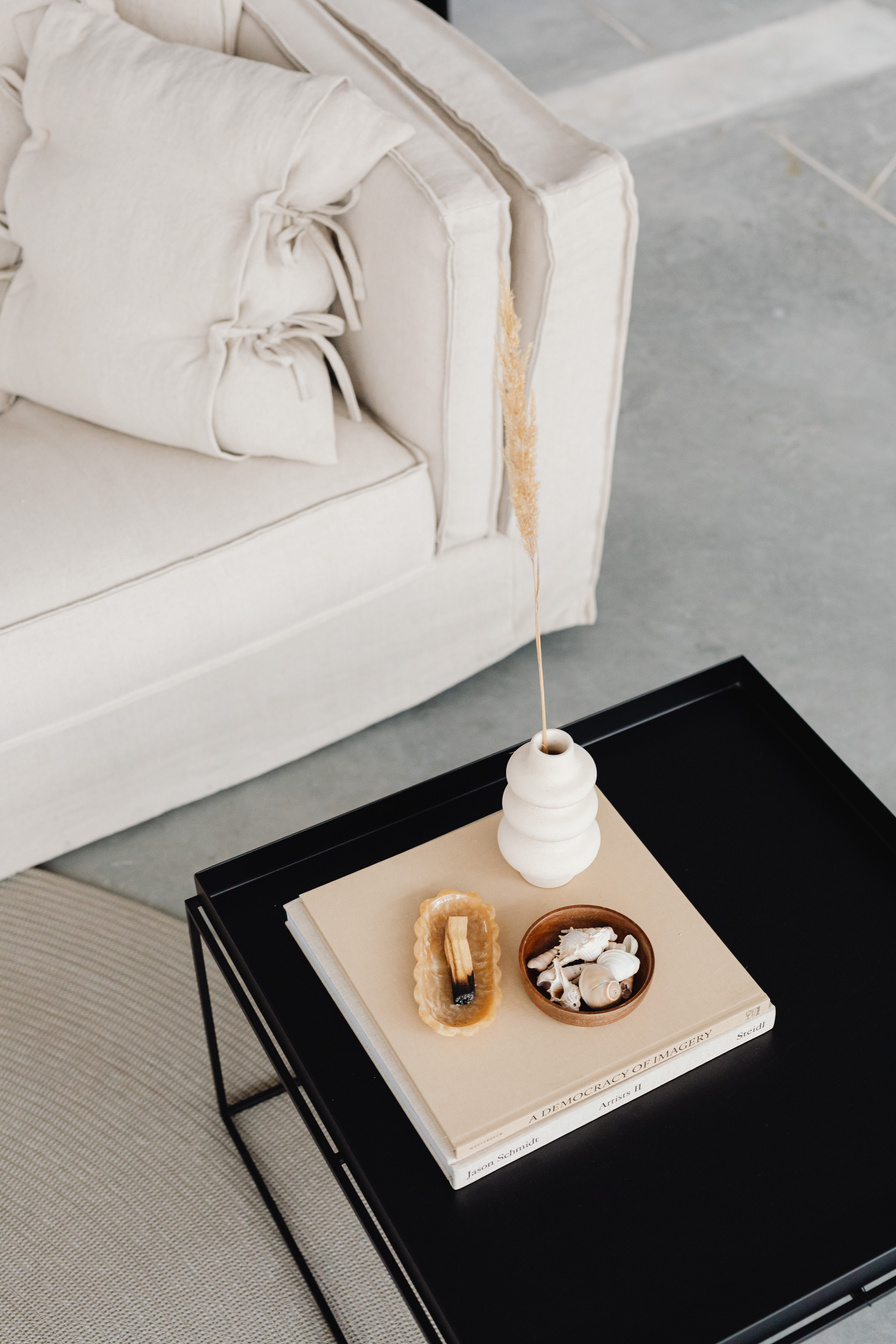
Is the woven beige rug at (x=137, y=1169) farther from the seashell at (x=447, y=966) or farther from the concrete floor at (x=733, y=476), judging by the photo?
the seashell at (x=447, y=966)

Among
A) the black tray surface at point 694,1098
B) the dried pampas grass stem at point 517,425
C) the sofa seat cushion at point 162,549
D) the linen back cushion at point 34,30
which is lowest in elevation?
the black tray surface at point 694,1098

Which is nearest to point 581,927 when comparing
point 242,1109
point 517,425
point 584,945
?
point 584,945

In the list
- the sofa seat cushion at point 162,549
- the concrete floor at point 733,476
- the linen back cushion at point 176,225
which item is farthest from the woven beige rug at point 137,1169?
the linen back cushion at point 176,225

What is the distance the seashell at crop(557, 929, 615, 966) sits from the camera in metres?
1.09

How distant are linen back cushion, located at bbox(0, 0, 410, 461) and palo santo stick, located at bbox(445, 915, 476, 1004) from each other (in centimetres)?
74

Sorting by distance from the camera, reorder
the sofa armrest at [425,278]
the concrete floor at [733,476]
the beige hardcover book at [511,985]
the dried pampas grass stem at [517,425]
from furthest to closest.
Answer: the concrete floor at [733,476] → the sofa armrest at [425,278] → the beige hardcover book at [511,985] → the dried pampas grass stem at [517,425]

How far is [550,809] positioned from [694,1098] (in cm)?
26

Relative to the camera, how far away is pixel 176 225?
5.06ft

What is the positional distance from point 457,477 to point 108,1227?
97cm

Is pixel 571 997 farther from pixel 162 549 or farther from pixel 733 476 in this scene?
pixel 733 476

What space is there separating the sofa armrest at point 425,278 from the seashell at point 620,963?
2.50 feet

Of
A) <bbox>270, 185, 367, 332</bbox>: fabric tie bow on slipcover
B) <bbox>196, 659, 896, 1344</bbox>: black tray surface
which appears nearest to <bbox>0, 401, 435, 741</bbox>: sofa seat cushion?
<bbox>270, 185, 367, 332</bbox>: fabric tie bow on slipcover

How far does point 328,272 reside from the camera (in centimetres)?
160

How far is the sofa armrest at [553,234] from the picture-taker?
4.88ft
